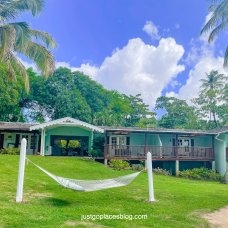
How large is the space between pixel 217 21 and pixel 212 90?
20.9 m

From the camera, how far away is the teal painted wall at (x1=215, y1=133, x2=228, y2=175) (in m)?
22.5

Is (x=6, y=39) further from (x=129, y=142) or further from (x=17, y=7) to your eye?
(x=129, y=142)

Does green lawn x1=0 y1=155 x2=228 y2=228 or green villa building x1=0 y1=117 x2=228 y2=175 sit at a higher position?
green villa building x1=0 y1=117 x2=228 y2=175

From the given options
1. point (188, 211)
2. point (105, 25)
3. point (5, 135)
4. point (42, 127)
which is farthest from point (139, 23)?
point (188, 211)

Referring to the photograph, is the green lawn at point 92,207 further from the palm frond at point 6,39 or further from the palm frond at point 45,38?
the palm frond at point 45,38

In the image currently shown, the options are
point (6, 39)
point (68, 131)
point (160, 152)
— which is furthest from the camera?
point (68, 131)

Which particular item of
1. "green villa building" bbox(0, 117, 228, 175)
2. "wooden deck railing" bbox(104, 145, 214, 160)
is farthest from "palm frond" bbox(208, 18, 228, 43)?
"wooden deck railing" bbox(104, 145, 214, 160)

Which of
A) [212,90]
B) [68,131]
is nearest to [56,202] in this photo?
[68,131]

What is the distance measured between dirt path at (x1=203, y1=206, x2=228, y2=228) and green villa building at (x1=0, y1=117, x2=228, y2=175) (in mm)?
13098

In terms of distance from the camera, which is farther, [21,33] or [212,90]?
[212,90]

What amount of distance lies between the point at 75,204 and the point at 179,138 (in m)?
18.3

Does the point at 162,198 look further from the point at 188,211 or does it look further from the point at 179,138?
the point at 179,138

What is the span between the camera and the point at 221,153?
74.5 ft

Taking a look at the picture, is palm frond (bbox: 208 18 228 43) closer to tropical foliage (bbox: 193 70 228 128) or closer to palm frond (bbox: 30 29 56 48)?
palm frond (bbox: 30 29 56 48)
